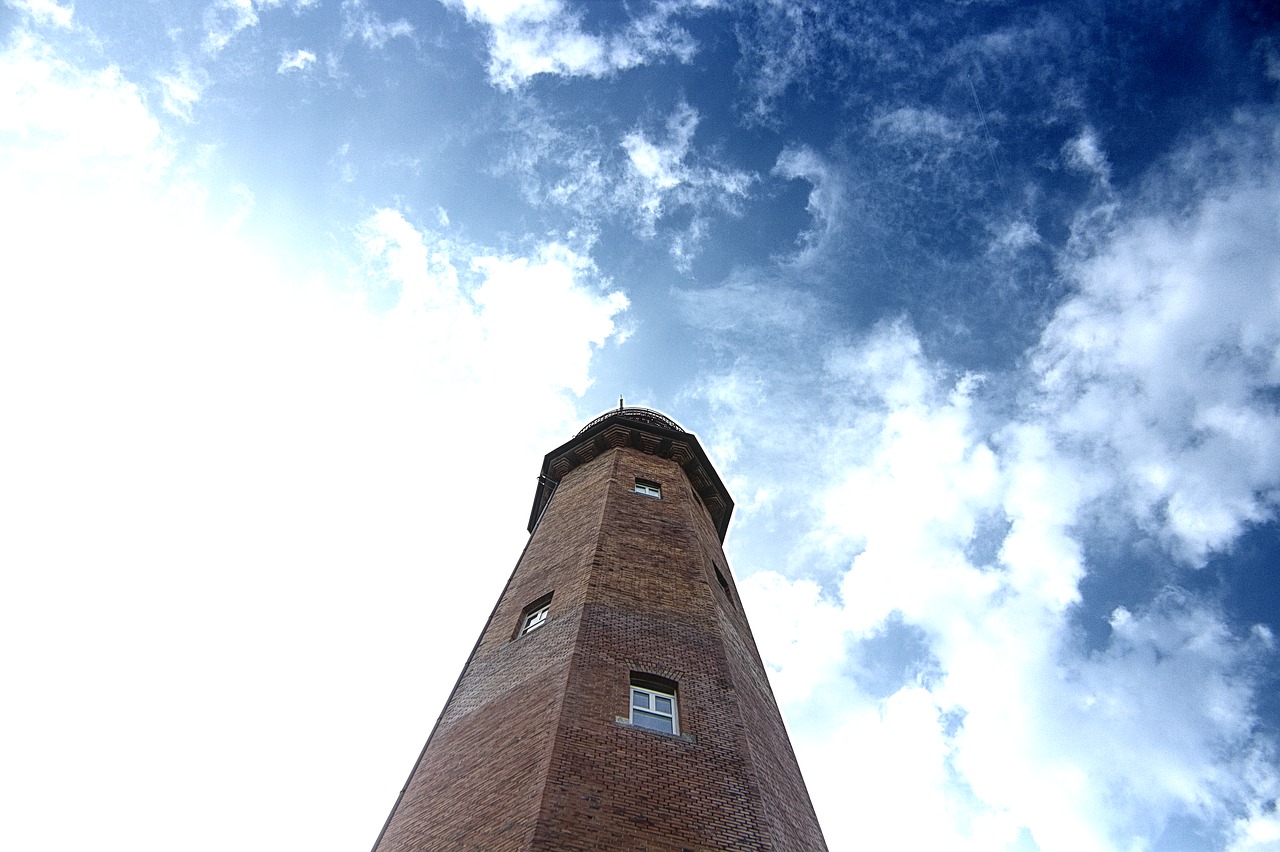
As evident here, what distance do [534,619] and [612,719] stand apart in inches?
160

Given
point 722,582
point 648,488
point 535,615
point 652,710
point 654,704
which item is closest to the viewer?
point 652,710

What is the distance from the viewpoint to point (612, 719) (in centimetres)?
973

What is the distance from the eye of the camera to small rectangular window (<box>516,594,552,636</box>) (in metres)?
13.1

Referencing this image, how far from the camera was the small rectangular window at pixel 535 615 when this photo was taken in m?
13.1

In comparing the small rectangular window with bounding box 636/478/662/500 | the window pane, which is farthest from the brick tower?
the small rectangular window with bounding box 636/478/662/500

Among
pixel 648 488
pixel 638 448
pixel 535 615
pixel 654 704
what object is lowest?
pixel 654 704

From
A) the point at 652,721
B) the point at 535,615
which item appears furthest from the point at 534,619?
the point at 652,721

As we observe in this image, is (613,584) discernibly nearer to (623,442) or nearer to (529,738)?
(529,738)

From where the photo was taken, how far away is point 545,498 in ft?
72.2

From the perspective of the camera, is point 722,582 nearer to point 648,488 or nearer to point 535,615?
point 648,488

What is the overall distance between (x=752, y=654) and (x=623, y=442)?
26.2ft

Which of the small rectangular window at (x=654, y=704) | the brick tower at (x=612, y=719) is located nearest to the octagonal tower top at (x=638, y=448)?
the brick tower at (x=612, y=719)

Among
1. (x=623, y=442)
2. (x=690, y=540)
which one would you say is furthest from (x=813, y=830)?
(x=623, y=442)

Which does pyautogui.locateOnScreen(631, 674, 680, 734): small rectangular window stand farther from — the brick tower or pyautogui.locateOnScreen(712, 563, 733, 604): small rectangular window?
pyautogui.locateOnScreen(712, 563, 733, 604): small rectangular window
